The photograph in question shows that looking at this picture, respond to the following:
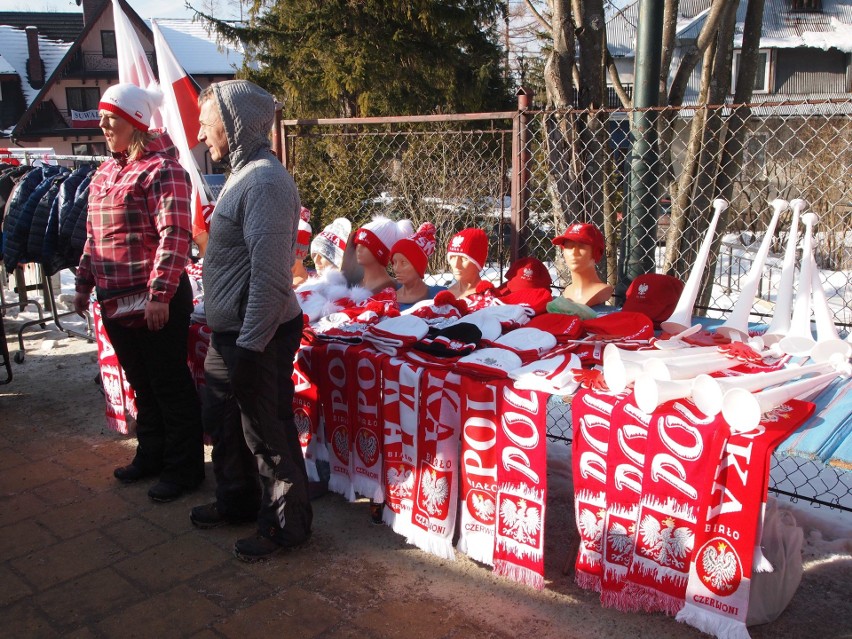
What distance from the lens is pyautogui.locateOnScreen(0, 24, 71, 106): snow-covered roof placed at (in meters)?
28.7

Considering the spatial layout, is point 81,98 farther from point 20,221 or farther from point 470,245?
point 470,245

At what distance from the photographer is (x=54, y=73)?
91.0 ft

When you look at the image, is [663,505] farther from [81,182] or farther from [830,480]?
[81,182]

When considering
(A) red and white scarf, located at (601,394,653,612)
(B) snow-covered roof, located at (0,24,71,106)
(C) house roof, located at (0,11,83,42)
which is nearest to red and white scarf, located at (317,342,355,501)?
(A) red and white scarf, located at (601,394,653,612)

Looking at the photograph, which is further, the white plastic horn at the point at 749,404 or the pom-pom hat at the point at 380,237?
the pom-pom hat at the point at 380,237

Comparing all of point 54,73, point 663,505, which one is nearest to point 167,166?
point 663,505

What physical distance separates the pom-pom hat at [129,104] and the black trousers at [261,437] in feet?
3.68

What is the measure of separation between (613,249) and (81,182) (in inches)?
146

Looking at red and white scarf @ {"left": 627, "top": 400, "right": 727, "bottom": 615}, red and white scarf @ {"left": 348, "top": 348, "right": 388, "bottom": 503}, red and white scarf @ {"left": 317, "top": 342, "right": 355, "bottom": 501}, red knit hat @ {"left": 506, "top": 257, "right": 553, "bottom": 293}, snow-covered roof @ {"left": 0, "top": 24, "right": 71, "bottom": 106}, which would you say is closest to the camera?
red and white scarf @ {"left": 627, "top": 400, "right": 727, "bottom": 615}

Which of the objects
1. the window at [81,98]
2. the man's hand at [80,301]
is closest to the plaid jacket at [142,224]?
the man's hand at [80,301]

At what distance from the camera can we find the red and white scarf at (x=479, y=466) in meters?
2.83

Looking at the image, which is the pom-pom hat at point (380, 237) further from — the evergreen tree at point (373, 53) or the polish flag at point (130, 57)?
the evergreen tree at point (373, 53)

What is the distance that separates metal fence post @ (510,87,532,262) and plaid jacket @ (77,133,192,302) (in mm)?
1658

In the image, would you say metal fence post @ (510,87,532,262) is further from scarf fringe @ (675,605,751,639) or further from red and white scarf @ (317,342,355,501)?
scarf fringe @ (675,605,751,639)
